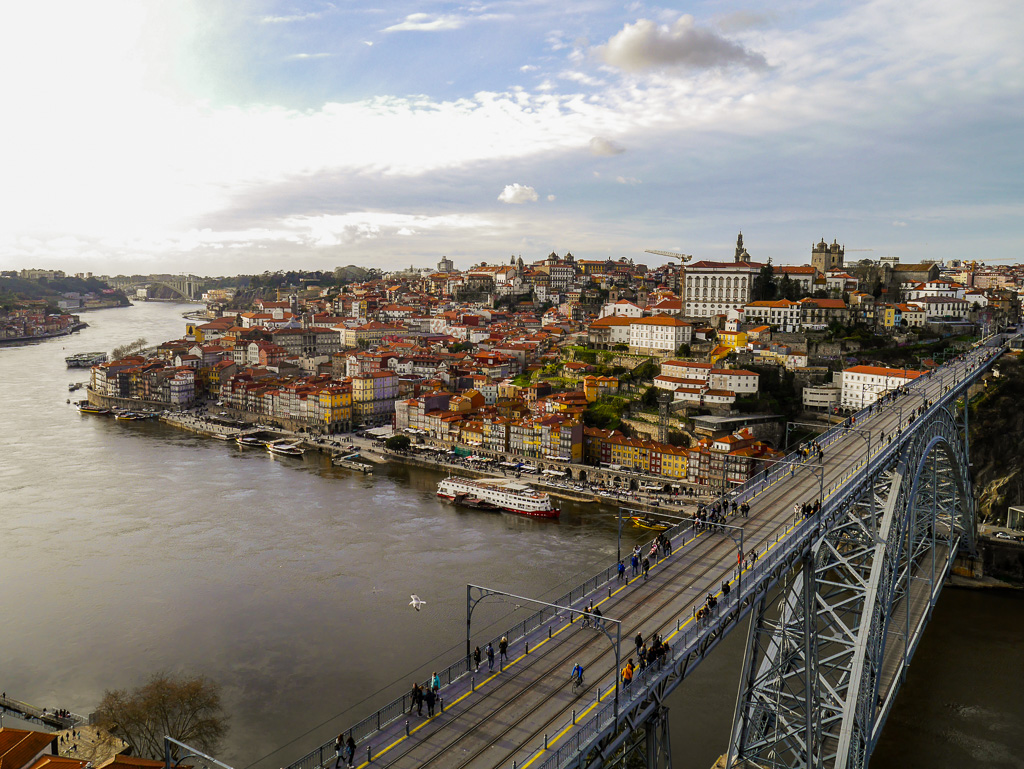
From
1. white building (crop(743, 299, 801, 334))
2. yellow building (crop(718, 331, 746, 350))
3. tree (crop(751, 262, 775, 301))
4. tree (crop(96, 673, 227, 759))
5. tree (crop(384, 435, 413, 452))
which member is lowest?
tree (crop(96, 673, 227, 759))

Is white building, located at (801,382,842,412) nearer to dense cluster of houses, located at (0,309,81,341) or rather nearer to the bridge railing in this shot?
the bridge railing

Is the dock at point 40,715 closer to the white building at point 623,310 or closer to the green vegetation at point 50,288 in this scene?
the white building at point 623,310

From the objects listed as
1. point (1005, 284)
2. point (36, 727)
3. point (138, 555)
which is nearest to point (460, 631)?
point (36, 727)

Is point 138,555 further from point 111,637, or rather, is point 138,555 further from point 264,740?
point 264,740

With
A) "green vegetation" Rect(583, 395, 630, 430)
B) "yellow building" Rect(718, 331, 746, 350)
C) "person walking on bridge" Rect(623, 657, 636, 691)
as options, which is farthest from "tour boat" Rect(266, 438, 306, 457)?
"person walking on bridge" Rect(623, 657, 636, 691)

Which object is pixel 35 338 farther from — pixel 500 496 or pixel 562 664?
pixel 562 664

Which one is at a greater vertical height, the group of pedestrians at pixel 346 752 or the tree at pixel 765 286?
the tree at pixel 765 286

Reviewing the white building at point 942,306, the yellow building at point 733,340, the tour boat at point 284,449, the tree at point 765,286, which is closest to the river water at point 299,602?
the tour boat at point 284,449
